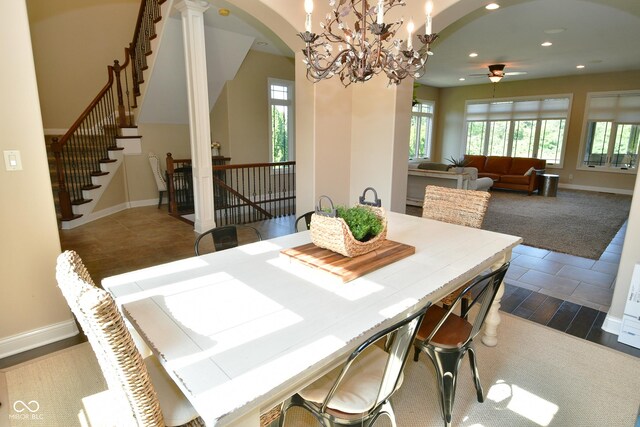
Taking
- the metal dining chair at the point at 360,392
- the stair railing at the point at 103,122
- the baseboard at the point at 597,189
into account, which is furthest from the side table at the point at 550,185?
the metal dining chair at the point at 360,392

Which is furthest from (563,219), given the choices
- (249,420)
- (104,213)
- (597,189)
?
(104,213)

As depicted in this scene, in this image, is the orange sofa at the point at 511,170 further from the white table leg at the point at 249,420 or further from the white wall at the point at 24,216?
the white table leg at the point at 249,420

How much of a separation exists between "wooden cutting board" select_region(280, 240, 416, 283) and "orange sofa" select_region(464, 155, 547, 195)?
7.73 metres

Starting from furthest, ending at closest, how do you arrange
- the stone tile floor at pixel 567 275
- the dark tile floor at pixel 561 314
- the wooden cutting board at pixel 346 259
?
the stone tile floor at pixel 567 275 → the dark tile floor at pixel 561 314 → the wooden cutting board at pixel 346 259

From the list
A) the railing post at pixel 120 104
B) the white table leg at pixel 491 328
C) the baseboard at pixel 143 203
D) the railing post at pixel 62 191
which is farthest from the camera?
the baseboard at pixel 143 203

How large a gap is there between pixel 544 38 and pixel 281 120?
5170mm

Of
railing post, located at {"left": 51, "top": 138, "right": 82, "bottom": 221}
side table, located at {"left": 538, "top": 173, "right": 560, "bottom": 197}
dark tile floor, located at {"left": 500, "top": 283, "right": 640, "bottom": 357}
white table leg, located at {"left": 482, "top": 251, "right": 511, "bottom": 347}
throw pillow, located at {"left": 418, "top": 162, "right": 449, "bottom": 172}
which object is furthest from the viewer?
side table, located at {"left": 538, "top": 173, "right": 560, "bottom": 197}

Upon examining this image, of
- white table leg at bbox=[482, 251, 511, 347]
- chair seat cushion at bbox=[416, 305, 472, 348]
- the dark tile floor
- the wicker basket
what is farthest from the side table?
the wicker basket

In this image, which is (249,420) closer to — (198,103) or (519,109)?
(198,103)

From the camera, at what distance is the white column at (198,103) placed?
439cm

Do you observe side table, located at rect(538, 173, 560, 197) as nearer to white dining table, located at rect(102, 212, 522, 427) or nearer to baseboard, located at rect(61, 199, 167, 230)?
white dining table, located at rect(102, 212, 522, 427)

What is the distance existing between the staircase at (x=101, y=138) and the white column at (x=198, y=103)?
71cm

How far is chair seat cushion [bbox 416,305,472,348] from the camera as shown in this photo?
173cm

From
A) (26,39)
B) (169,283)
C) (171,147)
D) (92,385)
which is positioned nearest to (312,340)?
(169,283)
